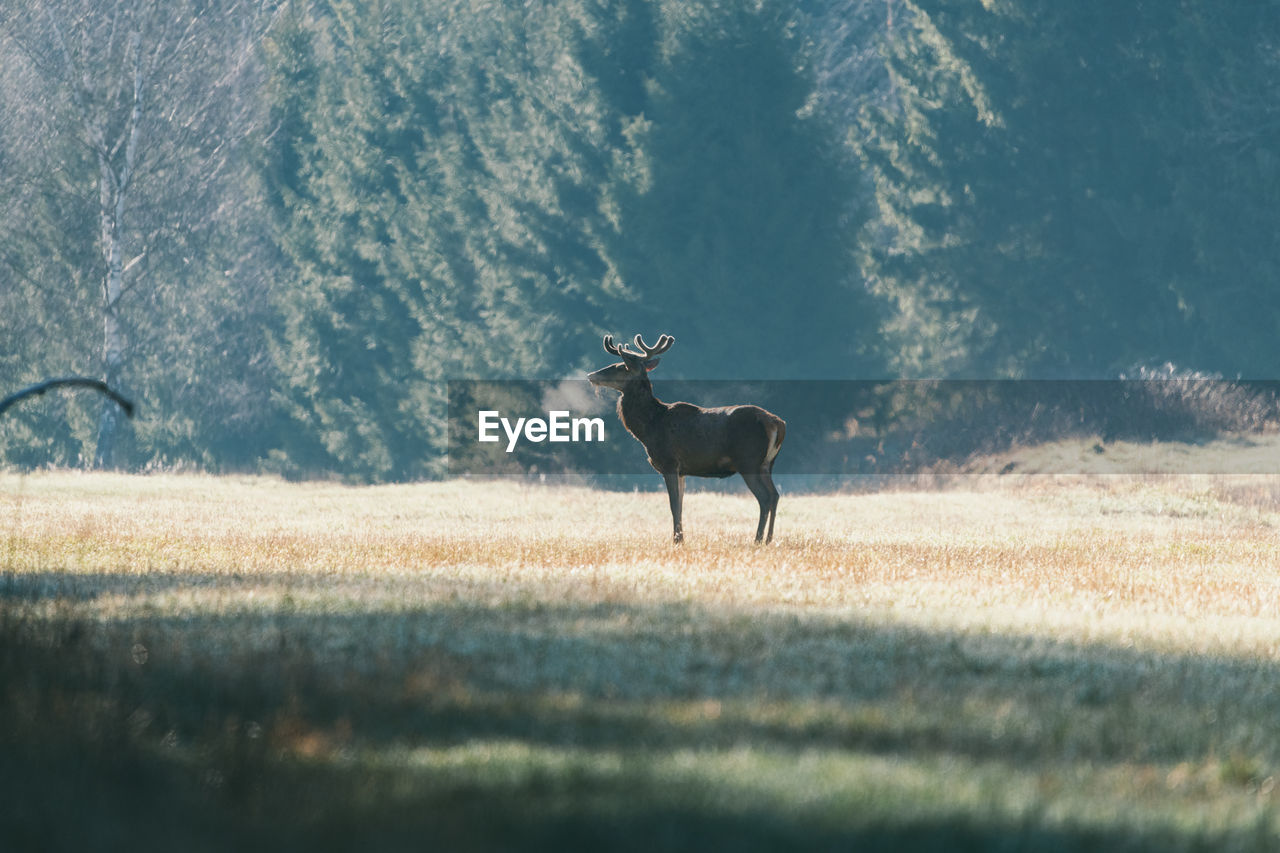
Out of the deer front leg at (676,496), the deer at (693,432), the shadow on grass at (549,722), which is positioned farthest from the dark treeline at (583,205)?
the shadow on grass at (549,722)

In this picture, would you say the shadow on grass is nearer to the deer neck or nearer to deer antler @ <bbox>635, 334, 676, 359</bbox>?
the deer neck

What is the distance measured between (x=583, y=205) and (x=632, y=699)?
3802 cm

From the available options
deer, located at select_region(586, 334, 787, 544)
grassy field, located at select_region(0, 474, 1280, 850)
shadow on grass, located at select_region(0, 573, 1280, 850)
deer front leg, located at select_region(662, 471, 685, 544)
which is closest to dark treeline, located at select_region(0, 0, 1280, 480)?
deer front leg, located at select_region(662, 471, 685, 544)

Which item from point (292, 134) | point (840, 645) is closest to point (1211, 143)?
point (292, 134)

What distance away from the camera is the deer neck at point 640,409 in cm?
1872

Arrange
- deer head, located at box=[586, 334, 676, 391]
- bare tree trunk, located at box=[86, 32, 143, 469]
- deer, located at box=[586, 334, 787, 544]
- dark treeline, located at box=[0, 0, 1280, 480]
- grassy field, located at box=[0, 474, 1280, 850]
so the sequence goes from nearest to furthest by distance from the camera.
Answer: grassy field, located at box=[0, 474, 1280, 850], deer, located at box=[586, 334, 787, 544], deer head, located at box=[586, 334, 676, 391], dark treeline, located at box=[0, 0, 1280, 480], bare tree trunk, located at box=[86, 32, 143, 469]

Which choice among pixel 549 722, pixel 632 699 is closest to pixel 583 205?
pixel 632 699

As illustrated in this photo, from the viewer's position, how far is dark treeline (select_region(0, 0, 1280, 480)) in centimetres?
4250

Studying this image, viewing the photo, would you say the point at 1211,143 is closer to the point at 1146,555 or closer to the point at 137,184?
the point at 1146,555

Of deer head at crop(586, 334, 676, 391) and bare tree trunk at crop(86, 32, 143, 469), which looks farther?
bare tree trunk at crop(86, 32, 143, 469)

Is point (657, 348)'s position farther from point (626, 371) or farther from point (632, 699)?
point (632, 699)

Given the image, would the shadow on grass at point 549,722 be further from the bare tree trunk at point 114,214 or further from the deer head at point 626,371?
the bare tree trunk at point 114,214

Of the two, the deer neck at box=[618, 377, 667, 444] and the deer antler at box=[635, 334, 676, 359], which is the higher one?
the deer antler at box=[635, 334, 676, 359]

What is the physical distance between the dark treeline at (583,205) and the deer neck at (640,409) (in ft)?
78.6
